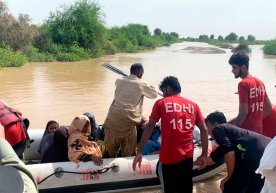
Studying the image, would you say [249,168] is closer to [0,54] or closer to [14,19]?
[0,54]

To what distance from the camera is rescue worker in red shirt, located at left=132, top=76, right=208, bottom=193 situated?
298 cm

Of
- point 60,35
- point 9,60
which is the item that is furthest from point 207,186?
point 60,35

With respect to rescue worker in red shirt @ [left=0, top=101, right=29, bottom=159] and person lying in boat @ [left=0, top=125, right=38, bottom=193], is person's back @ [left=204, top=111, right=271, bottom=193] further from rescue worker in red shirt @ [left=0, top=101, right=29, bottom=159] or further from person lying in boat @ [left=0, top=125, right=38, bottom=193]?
person lying in boat @ [left=0, top=125, right=38, bottom=193]

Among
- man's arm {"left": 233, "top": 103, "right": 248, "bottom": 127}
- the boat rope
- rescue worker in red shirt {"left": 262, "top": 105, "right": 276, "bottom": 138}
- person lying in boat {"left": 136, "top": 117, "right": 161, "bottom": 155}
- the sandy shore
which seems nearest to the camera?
man's arm {"left": 233, "top": 103, "right": 248, "bottom": 127}

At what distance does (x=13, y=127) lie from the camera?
2955 mm

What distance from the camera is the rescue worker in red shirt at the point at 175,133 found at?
117 inches

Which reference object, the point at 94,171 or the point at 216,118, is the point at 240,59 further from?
the point at 94,171

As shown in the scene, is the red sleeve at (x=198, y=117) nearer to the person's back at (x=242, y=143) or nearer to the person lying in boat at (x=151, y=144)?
the person's back at (x=242, y=143)

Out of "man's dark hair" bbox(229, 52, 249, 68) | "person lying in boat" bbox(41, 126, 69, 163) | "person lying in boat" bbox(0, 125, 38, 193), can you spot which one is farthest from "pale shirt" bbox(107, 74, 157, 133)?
"person lying in boat" bbox(0, 125, 38, 193)

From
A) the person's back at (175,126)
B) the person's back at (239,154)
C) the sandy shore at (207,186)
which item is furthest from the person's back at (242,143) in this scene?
the sandy shore at (207,186)

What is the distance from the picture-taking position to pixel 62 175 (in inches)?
147

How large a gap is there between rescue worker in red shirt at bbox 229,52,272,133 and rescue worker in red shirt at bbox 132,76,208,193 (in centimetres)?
48

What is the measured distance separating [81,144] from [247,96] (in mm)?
1580

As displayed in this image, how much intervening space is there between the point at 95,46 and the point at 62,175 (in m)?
23.9
